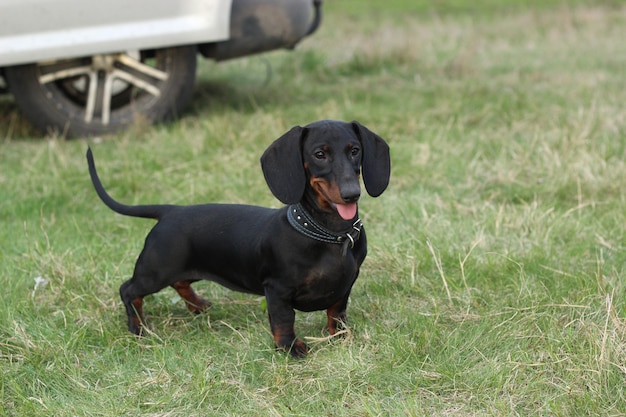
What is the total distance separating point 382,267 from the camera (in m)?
4.23

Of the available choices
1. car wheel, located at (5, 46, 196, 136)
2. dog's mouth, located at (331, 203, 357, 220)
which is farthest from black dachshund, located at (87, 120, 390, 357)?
car wheel, located at (5, 46, 196, 136)

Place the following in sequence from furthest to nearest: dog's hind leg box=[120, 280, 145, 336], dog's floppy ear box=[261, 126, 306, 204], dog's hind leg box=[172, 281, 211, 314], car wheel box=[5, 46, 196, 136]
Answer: car wheel box=[5, 46, 196, 136]
dog's hind leg box=[172, 281, 211, 314]
dog's hind leg box=[120, 280, 145, 336]
dog's floppy ear box=[261, 126, 306, 204]

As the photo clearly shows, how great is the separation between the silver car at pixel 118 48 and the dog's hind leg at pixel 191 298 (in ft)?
10.1

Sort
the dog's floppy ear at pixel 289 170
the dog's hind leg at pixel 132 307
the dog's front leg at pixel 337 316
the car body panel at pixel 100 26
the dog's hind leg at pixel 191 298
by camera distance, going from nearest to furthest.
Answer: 1. the dog's floppy ear at pixel 289 170
2. the dog's front leg at pixel 337 316
3. the dog's hind leg at pixel 132 307
4. the dog's hind leg at pixel 191 298
5. the car body panel at pixel 100 26

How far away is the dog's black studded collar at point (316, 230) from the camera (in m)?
3.24

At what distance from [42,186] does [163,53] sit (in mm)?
1806

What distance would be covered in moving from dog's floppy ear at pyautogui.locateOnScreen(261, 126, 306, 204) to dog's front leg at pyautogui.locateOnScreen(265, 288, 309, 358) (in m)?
0.41

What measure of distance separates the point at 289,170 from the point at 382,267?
1.21 metres

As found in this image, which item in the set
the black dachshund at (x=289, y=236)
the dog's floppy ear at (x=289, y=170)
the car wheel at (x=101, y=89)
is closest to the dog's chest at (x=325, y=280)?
the black dachshund at (x=289, y=236)

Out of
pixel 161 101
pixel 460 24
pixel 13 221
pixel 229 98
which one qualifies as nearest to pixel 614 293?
pixel 13 221

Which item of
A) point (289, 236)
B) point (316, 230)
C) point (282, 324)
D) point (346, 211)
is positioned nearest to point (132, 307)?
point (282, 324)

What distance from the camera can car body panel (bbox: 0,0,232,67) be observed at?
249 inches

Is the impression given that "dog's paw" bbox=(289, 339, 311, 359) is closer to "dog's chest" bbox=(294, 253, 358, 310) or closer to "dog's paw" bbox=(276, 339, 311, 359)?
"dog's paw" bbox=(276, 339, 311, 359)

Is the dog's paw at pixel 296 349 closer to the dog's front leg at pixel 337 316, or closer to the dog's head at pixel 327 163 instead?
the dog's front leg at pixel 337 316
